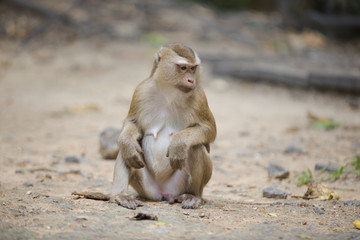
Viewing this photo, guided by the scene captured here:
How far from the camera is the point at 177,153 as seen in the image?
4.66m

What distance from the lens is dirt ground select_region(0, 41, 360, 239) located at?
3846mm

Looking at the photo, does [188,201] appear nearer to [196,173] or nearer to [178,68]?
[196,173]

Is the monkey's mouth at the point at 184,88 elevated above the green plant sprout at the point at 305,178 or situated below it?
above

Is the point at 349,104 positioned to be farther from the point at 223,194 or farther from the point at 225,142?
the point at 223,194

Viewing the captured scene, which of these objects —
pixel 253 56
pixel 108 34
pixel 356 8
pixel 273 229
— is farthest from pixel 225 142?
pixel 356 8

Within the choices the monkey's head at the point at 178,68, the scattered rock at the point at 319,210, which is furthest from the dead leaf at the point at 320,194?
the monkey's head at the point at 178,68

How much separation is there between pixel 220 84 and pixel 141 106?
8.42 metres

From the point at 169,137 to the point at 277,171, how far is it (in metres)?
2.07

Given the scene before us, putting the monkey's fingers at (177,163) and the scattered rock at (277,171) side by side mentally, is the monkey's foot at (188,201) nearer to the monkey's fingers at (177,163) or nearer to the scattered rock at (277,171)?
the monkey's fingers at (177,163)

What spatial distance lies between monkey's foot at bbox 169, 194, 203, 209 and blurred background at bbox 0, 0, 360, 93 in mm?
8651

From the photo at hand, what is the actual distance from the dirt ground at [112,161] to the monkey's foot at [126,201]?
0.07 m

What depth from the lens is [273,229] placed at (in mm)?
3869

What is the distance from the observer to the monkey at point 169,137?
4.71 metres

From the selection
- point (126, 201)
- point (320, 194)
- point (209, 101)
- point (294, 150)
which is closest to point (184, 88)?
point (126, 201)
